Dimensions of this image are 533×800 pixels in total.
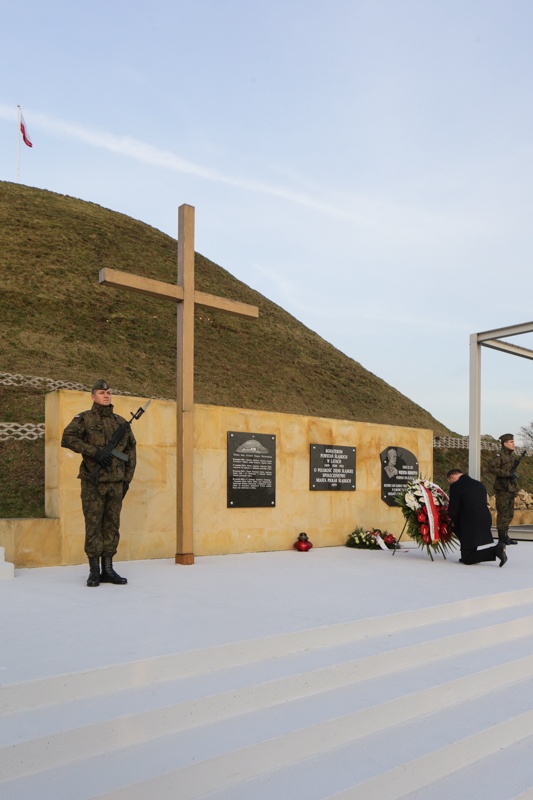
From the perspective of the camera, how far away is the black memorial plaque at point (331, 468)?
31.1 feet

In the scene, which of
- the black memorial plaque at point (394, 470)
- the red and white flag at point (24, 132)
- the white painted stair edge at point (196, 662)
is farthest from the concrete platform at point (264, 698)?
the red and white flag at point (24, 132)

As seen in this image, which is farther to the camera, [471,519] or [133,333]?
[133,333]

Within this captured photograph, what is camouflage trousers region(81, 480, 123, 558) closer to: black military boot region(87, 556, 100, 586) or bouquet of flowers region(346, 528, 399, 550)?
black military boot region(87, 556, 100, 586)

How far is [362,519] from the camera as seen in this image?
10.0m

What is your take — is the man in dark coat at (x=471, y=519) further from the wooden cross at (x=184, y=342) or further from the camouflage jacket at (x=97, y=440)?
the camouflage jacket at (x=97, y=440)

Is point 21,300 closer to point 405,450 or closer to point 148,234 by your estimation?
point 148,234

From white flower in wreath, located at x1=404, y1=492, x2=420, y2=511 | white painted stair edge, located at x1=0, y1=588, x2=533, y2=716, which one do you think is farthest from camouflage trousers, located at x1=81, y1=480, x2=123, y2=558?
white flower in wreath, located at x1=404, y1=492, x2=420, y2=511

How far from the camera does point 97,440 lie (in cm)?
630

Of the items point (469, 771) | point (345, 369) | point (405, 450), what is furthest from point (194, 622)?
point (345, 369)

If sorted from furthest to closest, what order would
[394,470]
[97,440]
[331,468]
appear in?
[394,470] < [331,468] < [97,440]

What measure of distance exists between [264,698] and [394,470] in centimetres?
736

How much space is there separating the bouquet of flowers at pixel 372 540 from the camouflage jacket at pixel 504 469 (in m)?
1.74

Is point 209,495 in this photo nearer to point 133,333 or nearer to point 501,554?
point 501,554

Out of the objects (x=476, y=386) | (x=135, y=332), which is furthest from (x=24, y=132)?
(x=476, y=386)
